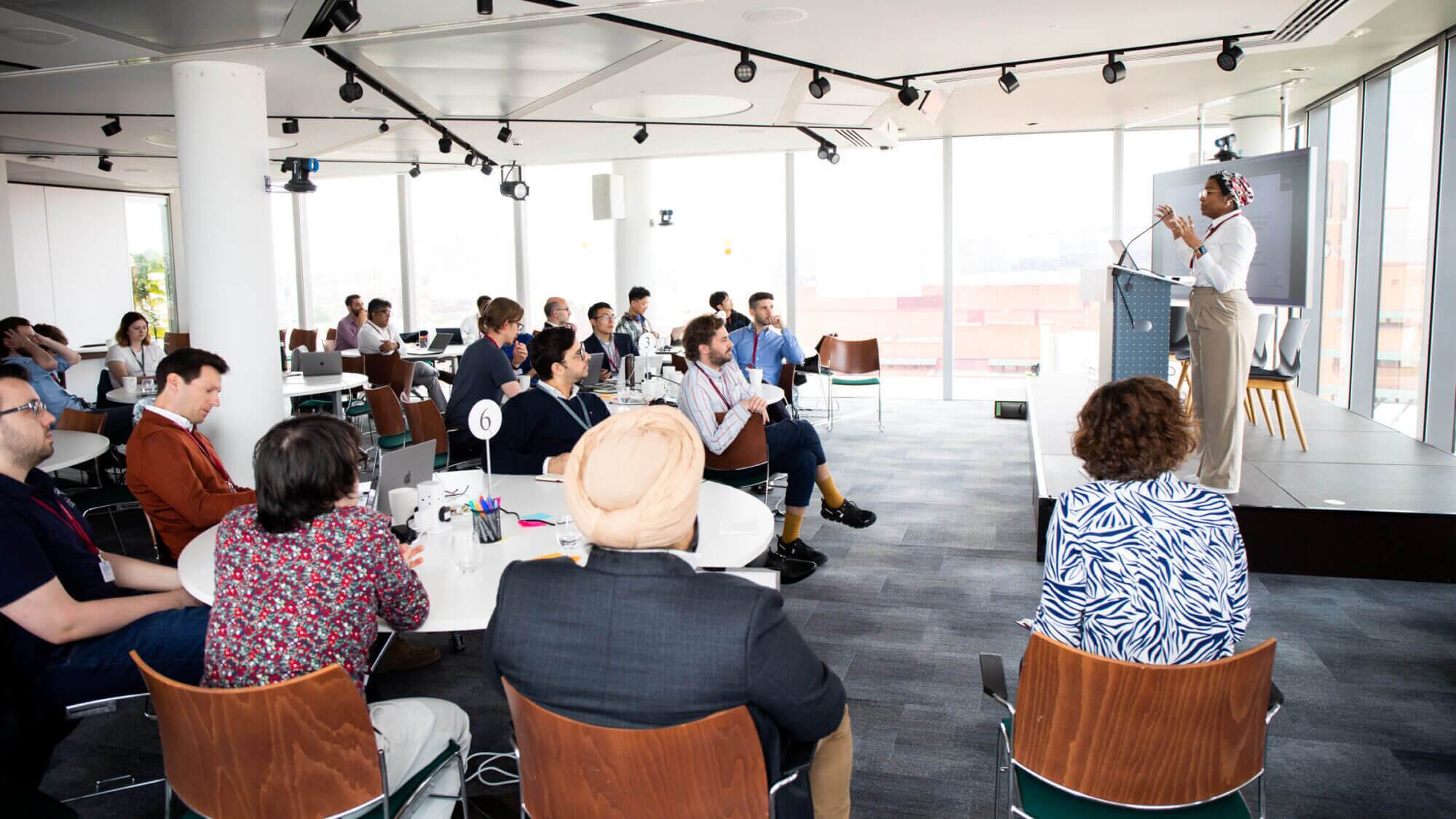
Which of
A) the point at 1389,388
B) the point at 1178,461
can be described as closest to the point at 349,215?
the point at 1389,388

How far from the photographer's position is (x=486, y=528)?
2969mm

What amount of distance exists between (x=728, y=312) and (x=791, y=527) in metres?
4.11

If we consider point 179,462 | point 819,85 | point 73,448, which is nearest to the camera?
point 179,462

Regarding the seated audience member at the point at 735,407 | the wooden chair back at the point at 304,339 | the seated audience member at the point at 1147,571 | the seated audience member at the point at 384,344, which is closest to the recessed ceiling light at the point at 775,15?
the seated audience member at the point at 735,407

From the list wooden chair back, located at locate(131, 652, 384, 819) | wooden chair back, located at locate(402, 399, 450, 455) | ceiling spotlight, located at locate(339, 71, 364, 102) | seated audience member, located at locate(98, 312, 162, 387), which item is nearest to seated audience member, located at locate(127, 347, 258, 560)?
wooden chair back, located at locate(131, 652, 384, 819)

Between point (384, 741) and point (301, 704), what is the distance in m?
0.37

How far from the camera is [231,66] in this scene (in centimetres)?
600

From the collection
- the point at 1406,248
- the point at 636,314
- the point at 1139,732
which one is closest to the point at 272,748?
the point at 1139,732

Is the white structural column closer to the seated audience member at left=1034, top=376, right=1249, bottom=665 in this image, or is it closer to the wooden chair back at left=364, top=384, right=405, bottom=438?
the wooden chair back at left=364, top=384, right=405, bottom=438

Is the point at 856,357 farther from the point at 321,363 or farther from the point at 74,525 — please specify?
the point at 74,525

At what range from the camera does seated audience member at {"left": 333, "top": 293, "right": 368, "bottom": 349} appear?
10.8 metres

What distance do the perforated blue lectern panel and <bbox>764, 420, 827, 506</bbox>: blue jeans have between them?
6.98 ft

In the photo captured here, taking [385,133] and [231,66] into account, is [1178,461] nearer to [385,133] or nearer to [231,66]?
[231,66]

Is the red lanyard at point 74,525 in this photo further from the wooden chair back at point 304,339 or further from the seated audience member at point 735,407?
the wooden chair back at point 304,339
